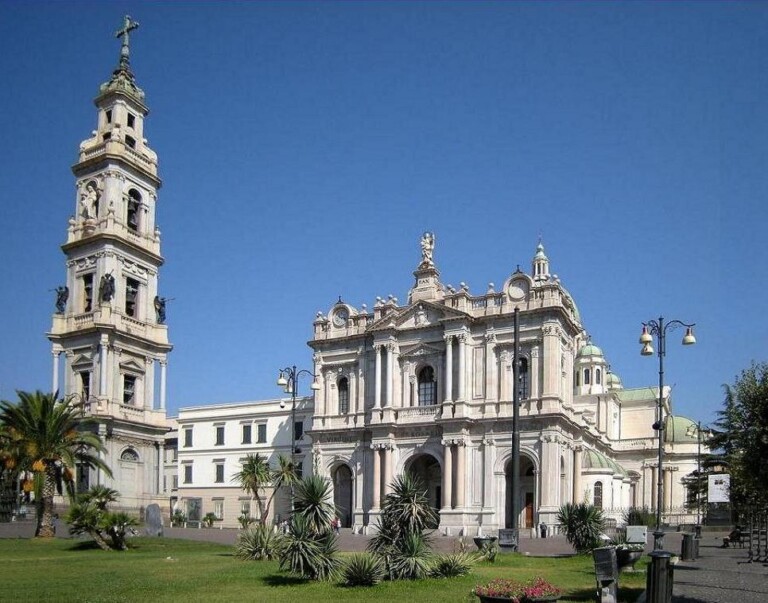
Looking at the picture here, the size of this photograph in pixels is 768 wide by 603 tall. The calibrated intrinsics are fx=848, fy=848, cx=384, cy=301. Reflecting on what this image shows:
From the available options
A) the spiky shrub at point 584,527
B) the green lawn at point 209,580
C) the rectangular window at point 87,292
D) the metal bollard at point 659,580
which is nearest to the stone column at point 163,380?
the rectangular window at point 87,292

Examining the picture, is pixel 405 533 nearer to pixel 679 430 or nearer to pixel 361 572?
pixel 361 572

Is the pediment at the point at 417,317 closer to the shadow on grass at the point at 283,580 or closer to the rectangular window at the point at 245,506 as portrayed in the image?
the rectangular window at the point at 245,506

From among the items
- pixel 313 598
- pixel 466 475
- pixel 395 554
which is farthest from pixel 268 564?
pixel 466 475

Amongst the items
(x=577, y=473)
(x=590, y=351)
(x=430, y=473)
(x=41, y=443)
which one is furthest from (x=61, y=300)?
(x=590, y=351)

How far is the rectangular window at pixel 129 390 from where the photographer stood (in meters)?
55.7

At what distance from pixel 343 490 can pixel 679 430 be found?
44504 mm

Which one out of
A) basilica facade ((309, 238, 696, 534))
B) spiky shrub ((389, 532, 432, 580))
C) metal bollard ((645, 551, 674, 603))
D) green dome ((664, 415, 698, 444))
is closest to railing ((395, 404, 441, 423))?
basilica facade ((309, 238, 696, 534))

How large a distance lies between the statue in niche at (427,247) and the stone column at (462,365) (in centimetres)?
708

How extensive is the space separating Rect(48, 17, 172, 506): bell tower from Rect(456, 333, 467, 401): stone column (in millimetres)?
19906

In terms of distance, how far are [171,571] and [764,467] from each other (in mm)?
15544

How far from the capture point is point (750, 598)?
57.9 ft

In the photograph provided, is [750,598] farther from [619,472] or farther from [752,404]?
[619,472]

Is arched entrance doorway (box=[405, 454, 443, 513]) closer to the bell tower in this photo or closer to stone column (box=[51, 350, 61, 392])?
the bell tower

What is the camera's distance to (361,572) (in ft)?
64.5
